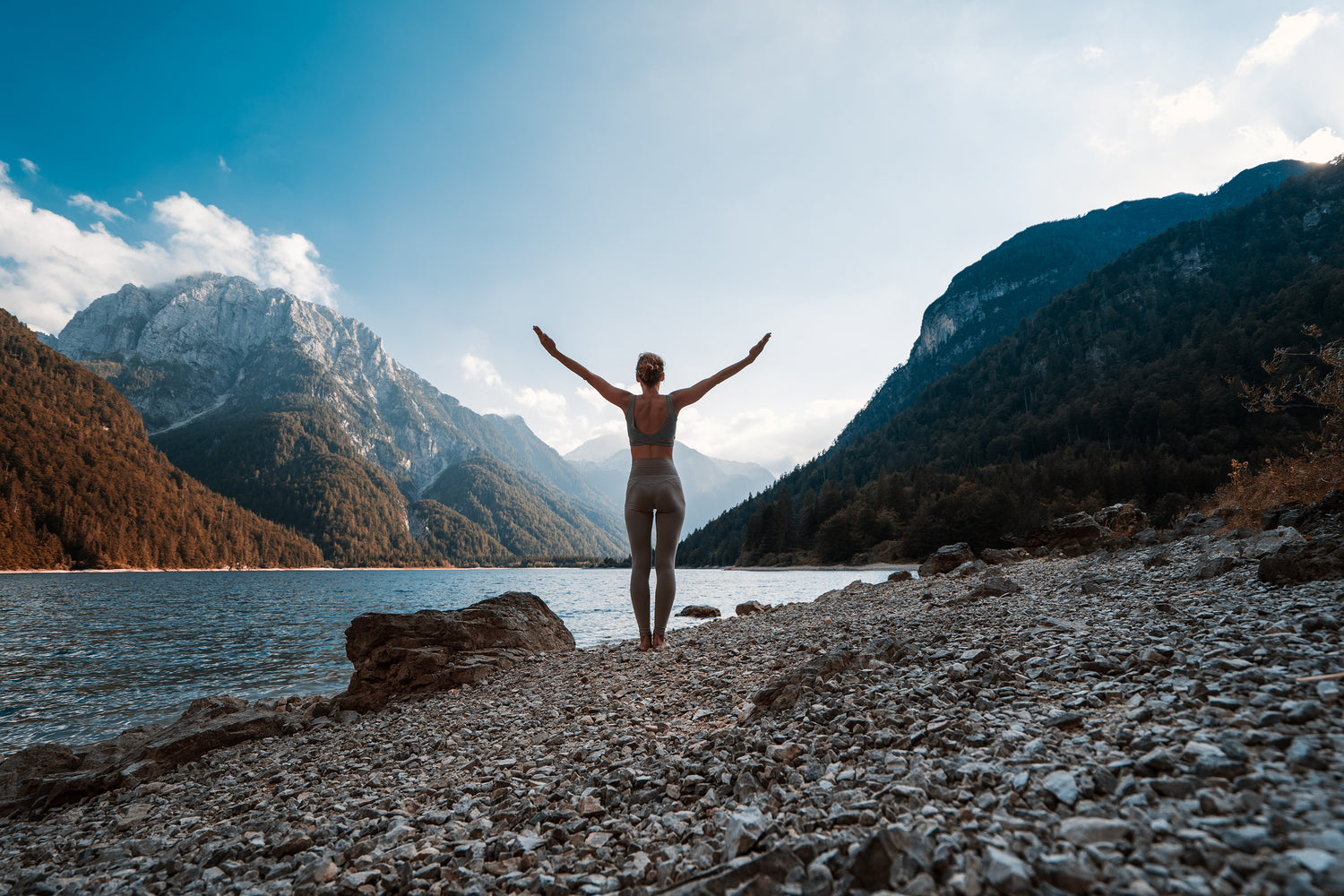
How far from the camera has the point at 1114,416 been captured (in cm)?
9694

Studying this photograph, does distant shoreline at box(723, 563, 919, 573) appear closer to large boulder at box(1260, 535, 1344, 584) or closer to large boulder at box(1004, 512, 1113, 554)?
large boulder at box(1004, 512, 1113, 554)

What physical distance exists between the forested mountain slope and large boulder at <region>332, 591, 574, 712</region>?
70.1m

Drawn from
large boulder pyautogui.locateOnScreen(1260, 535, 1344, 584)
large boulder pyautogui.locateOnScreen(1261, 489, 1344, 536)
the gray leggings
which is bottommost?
large boulder pyautogui.locateOnScreen(1260, 535, 1344, 584)

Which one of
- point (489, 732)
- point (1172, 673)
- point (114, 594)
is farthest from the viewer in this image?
point (114, 594)

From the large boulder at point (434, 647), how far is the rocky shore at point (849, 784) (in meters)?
2.48

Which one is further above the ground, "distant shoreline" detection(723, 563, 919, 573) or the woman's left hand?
the woman's left hand

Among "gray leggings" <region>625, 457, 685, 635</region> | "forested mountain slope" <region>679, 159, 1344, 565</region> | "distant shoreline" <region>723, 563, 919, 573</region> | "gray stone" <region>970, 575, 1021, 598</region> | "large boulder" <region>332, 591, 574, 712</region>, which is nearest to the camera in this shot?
"gray leggings" <region>625, 457, 685, 635</region>

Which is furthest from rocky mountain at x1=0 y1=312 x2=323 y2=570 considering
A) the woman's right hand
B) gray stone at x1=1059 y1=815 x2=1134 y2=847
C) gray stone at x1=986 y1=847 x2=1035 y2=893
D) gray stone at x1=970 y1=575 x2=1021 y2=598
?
gray stone at x1=1059 y1=815 x2=1134 y2=847

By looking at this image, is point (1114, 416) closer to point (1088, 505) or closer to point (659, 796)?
point (1088, 505)

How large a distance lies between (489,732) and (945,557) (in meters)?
29.9

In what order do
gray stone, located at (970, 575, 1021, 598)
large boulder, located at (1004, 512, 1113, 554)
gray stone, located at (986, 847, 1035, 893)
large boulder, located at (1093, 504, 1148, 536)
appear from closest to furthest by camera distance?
gray stone, located at (986, 847, 1035, 893) → gray stone, located at (970, 575, 1021, 598) → large boulder, located at (1093, 504, 1148, 536) → large boulder, located at (1004, 512, 1113, 554)

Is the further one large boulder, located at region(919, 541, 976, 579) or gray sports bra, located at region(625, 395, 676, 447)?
large boulder, located at region(919, 541, 976, 579)

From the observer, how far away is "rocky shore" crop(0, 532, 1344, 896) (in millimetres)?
2191

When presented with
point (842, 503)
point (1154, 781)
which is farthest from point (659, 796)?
point (842, 503)
